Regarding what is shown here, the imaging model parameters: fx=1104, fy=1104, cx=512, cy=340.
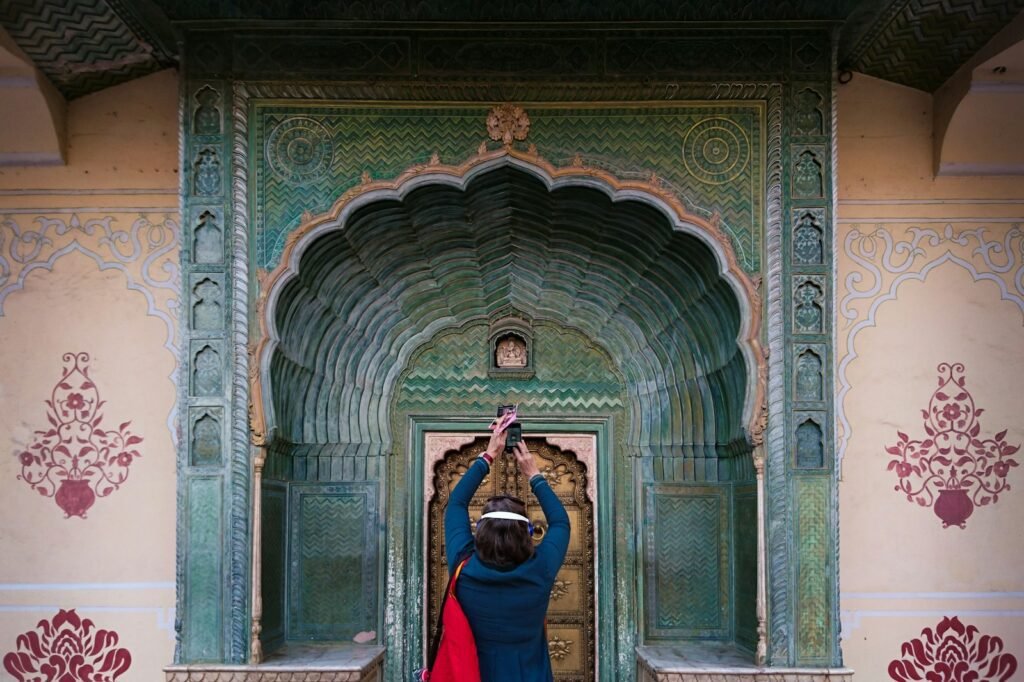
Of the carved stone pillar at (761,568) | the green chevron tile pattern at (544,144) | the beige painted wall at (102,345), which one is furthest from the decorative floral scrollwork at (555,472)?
the beige painted wall at (102,345)

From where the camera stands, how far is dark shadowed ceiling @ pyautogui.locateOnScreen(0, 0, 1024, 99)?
5.28 meters

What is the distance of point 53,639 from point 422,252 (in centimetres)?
284

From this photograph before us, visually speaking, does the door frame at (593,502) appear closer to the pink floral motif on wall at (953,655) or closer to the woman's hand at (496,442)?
the pink floral motif on wall at (953,655)

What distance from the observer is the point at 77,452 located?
5891 mm

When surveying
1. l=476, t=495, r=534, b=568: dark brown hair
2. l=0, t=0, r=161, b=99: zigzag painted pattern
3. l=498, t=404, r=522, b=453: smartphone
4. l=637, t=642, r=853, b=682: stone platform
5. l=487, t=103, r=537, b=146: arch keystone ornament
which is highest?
l=0, t=0, r=161, b=99: zigzag painted pattern

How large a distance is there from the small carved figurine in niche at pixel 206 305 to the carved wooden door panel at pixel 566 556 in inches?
63.4

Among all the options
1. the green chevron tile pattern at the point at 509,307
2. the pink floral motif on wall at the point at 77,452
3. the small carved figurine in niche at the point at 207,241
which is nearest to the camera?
the small carved figurine in niche at the point at 207,241

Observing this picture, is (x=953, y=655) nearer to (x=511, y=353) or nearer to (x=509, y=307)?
(x=511, y=353)

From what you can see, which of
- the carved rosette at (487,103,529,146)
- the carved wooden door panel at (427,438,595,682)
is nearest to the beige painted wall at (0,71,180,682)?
the carved wooden door panel at (427,438,595,682)

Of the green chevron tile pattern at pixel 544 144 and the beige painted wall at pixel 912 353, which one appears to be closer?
the green chevron tile pattern at pixel 544 144

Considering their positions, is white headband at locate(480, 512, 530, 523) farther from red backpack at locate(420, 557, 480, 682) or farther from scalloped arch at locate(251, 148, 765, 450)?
scalloped arch at locate(251, 148, 765, 450)

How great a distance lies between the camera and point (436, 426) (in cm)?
631

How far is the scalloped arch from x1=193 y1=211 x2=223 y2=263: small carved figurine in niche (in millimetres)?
311

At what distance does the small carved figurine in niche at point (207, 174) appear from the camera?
548 centimetres
